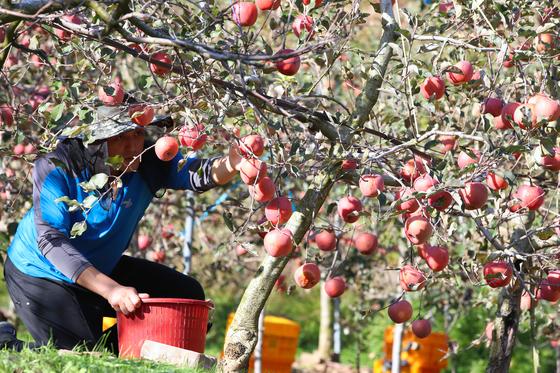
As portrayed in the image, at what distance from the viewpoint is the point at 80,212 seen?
3561 mm

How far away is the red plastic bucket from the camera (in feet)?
10.6

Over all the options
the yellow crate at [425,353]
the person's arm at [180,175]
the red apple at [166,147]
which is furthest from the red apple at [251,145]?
the yellow crate at [425,353]

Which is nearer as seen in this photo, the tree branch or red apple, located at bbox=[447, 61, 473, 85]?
red apple, located at bbox=[447, 61, 473, 85]

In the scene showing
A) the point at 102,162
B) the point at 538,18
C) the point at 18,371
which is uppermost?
the point at 538,18

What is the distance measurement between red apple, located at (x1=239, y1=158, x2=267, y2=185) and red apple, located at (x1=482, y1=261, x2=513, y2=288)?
83 centimetres

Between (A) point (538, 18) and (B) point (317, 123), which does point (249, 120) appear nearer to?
(B) point (317, 123)

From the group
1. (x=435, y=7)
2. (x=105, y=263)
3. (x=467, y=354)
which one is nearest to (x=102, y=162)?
(x=105, y=263)

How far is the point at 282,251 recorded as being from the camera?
299 centimetres

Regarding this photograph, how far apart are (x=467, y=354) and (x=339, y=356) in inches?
46.5

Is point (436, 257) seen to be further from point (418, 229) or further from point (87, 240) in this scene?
point (87, 240)

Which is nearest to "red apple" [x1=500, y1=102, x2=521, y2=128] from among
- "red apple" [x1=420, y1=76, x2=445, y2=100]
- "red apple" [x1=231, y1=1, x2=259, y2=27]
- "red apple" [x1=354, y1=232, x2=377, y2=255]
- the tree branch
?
"red apple" [x1=420, y1=76, x2=445, y2=100]

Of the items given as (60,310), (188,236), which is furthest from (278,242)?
(188,236)

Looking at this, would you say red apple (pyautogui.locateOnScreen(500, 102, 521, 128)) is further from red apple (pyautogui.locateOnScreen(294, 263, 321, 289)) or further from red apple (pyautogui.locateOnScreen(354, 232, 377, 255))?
red apple (pyautogui.locateOnScreen(294, 263, 321, 289))

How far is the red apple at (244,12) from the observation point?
2953 millimetres
